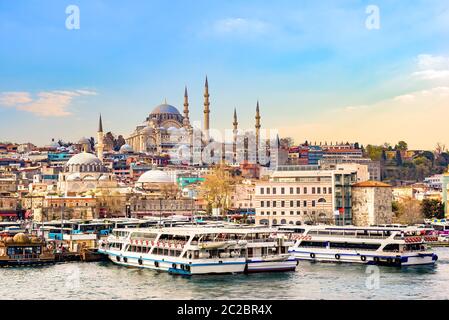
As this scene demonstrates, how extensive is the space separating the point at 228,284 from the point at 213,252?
1.58 meters

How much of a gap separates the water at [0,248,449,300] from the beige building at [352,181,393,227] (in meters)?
8.21

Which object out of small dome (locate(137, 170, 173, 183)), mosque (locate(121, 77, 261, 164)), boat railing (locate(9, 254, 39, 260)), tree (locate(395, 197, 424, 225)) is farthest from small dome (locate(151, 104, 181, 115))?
boat railing (locate(9, 254, 39, 260))

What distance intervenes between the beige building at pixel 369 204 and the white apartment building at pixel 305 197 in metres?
0.21

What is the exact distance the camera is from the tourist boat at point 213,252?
43.1 ft

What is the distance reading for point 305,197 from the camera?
23.5 metres

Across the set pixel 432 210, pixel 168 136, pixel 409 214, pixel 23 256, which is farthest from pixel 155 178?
pixel 23 256

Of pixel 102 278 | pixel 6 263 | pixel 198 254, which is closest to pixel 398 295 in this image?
pixel 198 254

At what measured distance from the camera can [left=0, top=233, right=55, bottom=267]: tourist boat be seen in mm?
14938

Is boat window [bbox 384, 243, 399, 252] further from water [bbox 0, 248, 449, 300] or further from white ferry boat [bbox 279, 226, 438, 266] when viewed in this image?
water [bbox 0, 248, 449, 300]

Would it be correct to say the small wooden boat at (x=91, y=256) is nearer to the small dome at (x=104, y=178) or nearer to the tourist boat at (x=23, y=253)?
the tourist boat at (x=23, y=253)

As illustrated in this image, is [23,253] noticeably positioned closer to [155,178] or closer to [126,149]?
[155,178]
